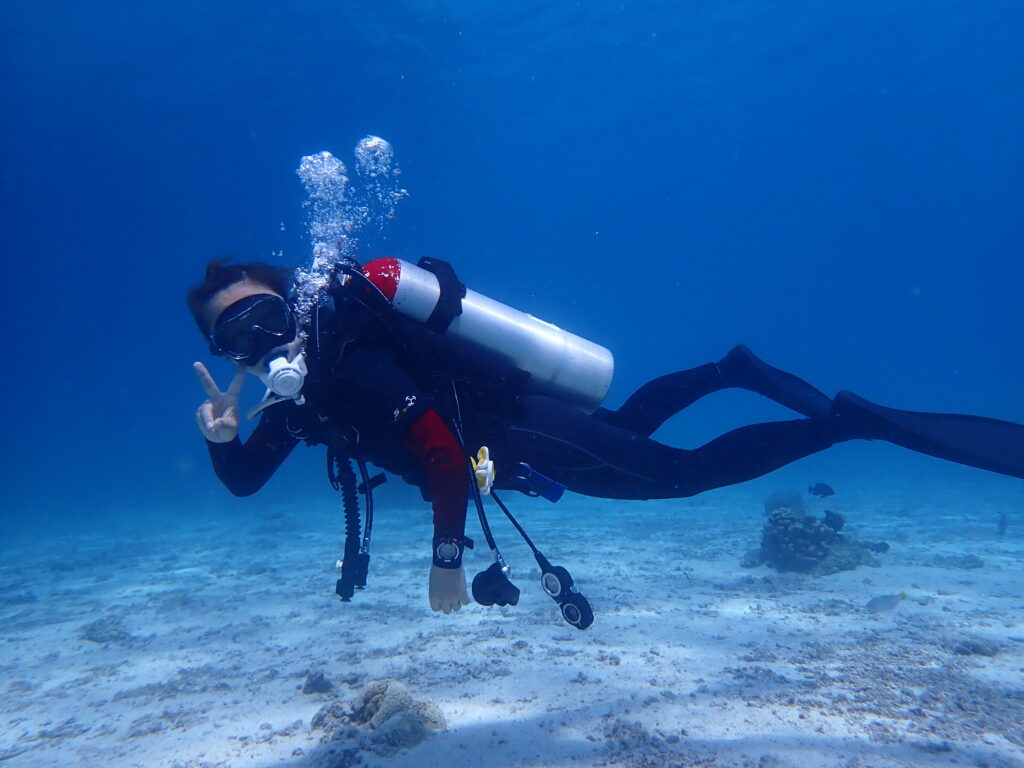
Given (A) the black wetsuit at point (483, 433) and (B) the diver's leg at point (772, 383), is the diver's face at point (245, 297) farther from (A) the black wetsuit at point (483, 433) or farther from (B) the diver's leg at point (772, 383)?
(B) the diver's leg at point (772, 383)

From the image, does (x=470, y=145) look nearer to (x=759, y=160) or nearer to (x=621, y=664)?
(x=759, y=160)

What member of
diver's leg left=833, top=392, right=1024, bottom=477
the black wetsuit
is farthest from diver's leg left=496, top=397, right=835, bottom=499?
diver's leg left=833, top=392, right=1024, bottom=477

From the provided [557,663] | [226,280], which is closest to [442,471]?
[226,280]

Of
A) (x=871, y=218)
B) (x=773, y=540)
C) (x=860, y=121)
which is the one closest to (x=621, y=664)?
(x=773, y=540)

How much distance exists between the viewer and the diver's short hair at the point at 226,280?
3.45 metres

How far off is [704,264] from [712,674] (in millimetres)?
107525

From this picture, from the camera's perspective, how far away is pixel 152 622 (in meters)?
8.31

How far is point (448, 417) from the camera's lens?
11.5 feet

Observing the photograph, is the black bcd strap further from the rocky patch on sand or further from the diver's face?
the rocky patch on sand

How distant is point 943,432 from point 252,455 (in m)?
4.73

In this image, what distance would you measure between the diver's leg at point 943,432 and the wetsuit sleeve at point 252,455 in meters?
3.89

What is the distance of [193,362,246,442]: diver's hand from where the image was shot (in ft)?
11.5

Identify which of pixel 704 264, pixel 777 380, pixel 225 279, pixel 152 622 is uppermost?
pixel 704 264

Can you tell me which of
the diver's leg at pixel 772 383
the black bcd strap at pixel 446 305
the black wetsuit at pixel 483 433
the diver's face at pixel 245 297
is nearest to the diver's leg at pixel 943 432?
the black wetsuit at pixel 483 433
